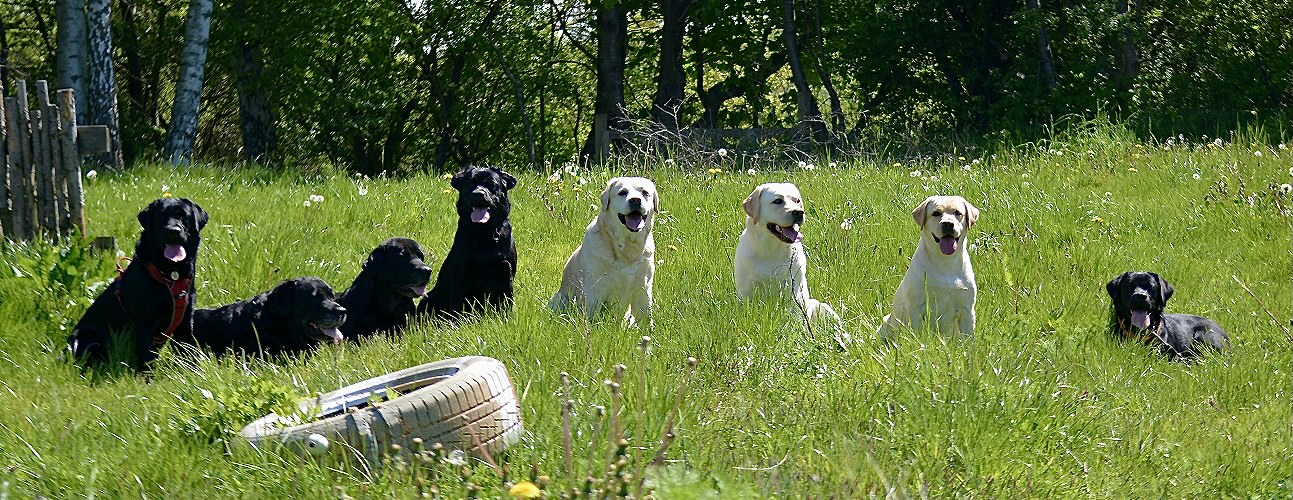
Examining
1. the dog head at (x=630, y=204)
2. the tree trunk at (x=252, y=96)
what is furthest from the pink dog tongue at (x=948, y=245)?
the tree trunk at (x=252, y=96)

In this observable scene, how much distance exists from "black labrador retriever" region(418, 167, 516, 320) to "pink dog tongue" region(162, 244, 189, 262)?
1625 millimetres

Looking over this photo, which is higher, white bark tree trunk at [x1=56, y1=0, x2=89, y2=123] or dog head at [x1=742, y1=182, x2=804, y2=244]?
white bark tree trunk at [x1=56, y1=0, x2=89, y2=123]

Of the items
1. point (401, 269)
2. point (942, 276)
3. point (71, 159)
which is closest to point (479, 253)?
point (401, 269)

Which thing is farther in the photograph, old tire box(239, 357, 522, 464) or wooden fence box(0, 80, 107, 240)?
wooden fence box(0, 80, 107, 240)

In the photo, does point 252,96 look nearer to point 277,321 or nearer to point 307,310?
point 277,321

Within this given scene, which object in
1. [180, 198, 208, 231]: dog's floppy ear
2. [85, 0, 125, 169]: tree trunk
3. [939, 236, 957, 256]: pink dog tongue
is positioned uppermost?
[85, 0, 125, 169]: tree trunk

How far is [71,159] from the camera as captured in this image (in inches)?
355

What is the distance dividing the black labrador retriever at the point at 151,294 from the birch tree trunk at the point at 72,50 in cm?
954

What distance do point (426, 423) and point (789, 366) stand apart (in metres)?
2.08

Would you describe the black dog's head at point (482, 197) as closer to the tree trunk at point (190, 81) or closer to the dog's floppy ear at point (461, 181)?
the dog's floppy ear at point (461, 181)

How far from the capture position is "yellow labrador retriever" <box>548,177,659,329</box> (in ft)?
23.9

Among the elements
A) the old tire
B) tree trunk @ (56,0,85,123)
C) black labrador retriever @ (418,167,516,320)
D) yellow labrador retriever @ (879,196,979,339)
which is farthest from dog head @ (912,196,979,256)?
tree trunk @ (56,0,85,123)

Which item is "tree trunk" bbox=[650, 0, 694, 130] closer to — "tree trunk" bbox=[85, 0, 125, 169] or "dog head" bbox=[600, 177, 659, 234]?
"tree trunk" bbox=[85, 0, 125, 169]

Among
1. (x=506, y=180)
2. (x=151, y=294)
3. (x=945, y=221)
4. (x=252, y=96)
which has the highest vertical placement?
(x=252, y=96)
